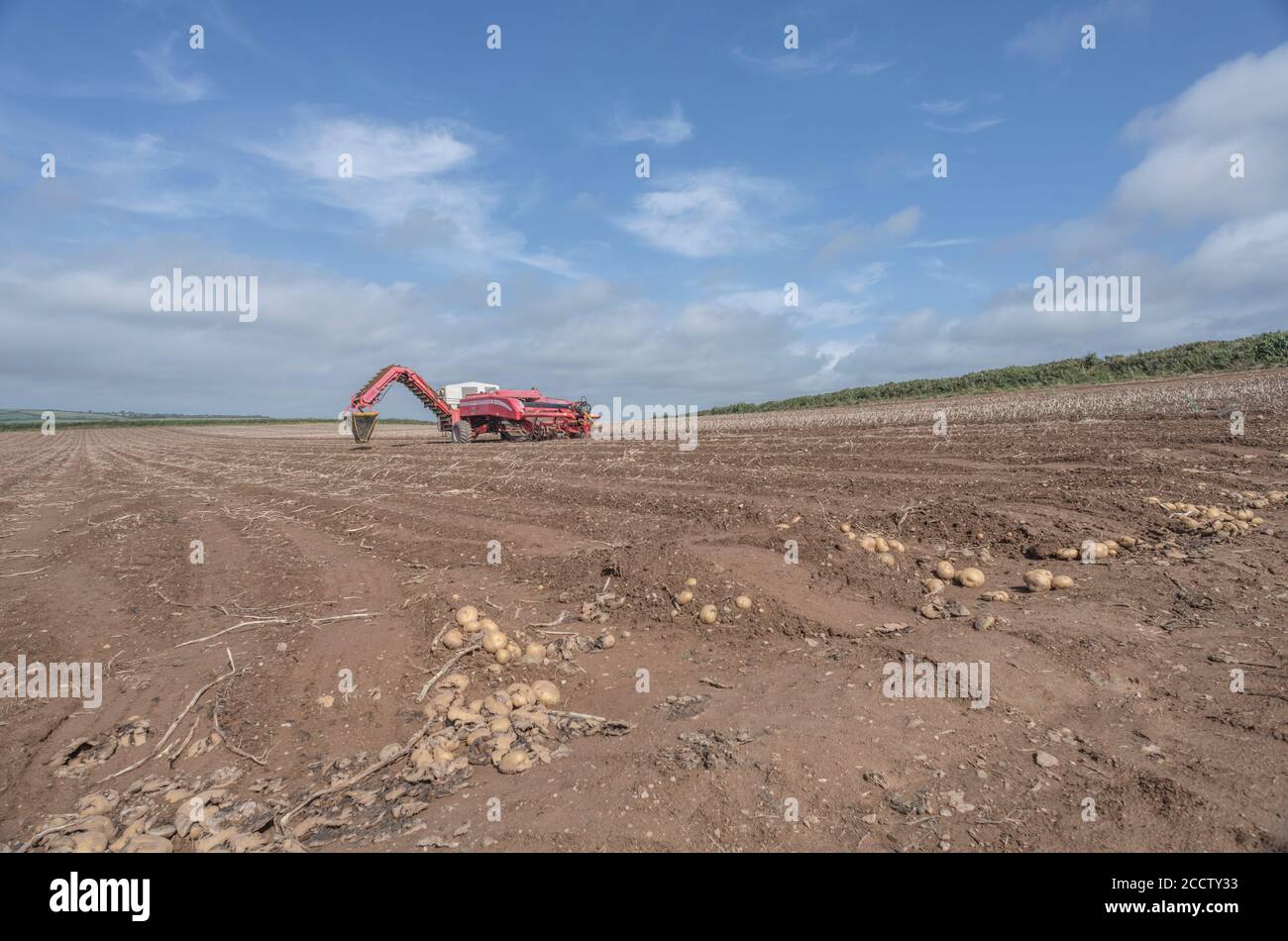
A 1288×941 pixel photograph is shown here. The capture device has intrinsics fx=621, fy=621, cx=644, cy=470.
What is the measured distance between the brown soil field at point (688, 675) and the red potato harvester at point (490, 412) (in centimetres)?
1897

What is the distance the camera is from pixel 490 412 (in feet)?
98.8

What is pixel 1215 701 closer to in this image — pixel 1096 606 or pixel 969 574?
pixel 1096 606

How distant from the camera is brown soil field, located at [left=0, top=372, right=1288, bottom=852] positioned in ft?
10.4

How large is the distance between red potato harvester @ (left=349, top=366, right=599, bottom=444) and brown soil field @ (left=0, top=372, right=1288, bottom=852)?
19.0 metres

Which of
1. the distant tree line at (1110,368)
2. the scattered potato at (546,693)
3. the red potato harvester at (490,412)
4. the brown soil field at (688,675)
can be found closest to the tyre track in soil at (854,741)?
the brown soil field at (688,675)

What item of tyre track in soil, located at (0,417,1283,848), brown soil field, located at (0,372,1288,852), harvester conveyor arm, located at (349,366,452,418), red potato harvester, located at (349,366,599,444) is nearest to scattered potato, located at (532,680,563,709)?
brown soil field, located at (0,372,1288,852)

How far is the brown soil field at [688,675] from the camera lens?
318 cm

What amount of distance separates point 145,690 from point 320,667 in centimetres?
123

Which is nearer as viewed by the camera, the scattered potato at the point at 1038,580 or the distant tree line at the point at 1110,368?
the scattered potato at the point at 1038,580

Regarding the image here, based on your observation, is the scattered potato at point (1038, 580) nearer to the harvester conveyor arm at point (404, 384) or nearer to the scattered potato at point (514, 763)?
the scattered potato at point (514, 763)

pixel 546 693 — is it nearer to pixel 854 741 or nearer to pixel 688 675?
pixel 688 675

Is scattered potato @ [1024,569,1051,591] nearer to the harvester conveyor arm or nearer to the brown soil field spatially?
the brown soil field
